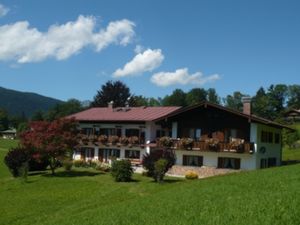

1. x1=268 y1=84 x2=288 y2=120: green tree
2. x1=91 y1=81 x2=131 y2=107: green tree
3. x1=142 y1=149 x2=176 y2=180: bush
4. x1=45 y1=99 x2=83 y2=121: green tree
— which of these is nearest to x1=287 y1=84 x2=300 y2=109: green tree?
x1=268 y1=84 x2=288 y2=120: green tree

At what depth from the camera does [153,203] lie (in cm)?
1989

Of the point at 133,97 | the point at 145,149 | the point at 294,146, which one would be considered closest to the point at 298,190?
the point at 145,149

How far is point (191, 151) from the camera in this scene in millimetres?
48500

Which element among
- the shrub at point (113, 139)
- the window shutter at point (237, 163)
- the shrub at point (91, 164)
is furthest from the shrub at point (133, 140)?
the window shutter at point (237, 163)

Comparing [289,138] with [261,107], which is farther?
[261,107]

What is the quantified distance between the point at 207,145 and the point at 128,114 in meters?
14.4

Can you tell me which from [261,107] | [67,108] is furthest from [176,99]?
[67,108]

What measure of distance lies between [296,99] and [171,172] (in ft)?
445

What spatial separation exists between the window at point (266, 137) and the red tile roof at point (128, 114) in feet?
35.6

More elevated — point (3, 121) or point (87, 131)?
point (3, 121)

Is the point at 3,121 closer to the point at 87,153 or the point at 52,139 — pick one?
the point at 87,153

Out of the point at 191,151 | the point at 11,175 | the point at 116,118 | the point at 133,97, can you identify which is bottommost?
the point at 11,175

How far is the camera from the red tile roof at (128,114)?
54.8 m

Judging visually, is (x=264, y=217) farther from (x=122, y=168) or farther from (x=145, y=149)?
(x=145, y=149)
